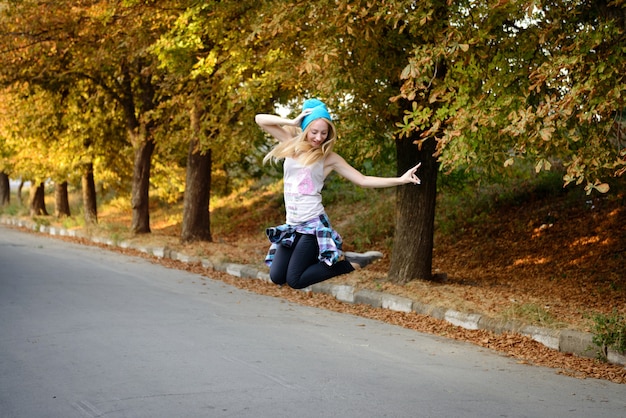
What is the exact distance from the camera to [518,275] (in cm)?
1634

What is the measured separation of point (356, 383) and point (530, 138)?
11.0 feet

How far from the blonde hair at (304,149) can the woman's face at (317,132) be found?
0.03 m

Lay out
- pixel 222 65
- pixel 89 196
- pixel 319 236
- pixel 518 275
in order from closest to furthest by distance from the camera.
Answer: pixel 319 236, pixel 518 275, pixel 222 65, pixel 89 196

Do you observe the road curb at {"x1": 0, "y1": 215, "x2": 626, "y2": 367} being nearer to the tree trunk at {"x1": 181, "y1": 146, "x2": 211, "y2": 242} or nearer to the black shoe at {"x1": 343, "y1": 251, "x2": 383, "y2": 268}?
the tree trunk at {"x1": 181, "y1": 146, "x2": 211, "y2": 242}

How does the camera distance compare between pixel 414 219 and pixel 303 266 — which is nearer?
pixel 303 266

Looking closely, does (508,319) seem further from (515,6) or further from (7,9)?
(7,9)

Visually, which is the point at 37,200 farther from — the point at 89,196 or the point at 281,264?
the point at 281,264

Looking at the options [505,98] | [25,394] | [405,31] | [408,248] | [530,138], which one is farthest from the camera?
[408,248]

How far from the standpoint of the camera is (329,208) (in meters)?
27.0

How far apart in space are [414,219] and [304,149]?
8061 millimetres

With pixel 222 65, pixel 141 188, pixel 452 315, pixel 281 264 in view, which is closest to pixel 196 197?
pixel 141 188

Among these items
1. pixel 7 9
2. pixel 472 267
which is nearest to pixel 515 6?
pixel 472 267

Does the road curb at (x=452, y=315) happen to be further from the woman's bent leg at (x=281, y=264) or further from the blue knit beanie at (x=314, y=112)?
the blue knit beanie at (x=314, y=112)

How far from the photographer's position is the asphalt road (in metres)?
6.79
